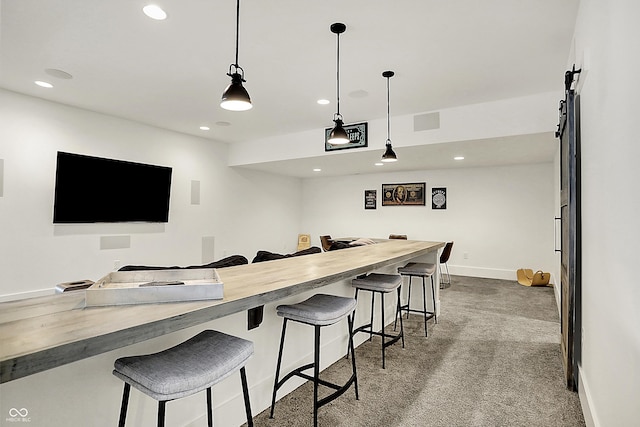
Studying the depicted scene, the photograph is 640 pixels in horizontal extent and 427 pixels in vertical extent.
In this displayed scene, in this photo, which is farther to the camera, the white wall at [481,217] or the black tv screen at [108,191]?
the white wall at [481,217]

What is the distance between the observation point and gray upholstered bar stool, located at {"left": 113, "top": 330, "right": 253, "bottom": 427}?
110 centimetres

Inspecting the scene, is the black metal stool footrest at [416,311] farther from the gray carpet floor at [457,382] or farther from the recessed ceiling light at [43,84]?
the recessed ceiling light at [43,84]

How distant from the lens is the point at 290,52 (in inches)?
120

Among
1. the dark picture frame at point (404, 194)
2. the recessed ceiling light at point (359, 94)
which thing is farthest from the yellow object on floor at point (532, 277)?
the recessed ceiling light at point (359, 94)

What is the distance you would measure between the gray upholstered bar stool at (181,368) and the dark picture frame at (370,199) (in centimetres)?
691

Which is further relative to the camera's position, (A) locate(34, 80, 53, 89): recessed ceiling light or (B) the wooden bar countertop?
(A) locate(34, 80, 53, 89): recessed ceiling light

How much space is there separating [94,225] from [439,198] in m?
6.29

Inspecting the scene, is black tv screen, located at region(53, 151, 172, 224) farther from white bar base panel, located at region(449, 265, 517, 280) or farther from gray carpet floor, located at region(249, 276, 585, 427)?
white bar base panel, located at region(449, 265, 517, 280)

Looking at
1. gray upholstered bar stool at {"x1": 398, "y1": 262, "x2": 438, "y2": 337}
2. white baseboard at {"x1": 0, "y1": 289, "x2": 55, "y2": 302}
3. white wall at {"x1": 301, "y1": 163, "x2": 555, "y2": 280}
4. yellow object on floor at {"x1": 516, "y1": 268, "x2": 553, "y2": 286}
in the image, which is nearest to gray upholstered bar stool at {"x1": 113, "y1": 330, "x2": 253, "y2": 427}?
gray upholstered bar stool at {"x1": 398, "y1": 262, "x2": 438, "y2": 337}

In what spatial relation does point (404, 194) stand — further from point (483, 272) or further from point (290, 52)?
point (290, 52)

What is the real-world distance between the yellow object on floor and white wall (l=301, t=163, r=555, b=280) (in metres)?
0.17

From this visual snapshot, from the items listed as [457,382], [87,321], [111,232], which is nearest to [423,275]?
[457,382]

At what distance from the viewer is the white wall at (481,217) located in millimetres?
6238

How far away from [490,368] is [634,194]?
6.96ft
